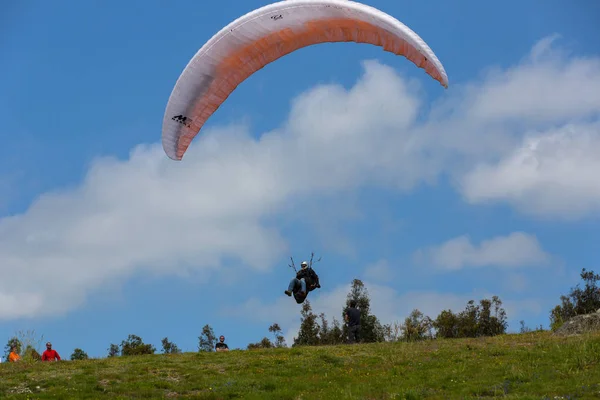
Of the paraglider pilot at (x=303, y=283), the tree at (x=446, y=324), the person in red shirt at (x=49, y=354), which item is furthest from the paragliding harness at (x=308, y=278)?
the tree at (x=446, y=324)

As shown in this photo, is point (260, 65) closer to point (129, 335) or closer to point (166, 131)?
point (166, 131)

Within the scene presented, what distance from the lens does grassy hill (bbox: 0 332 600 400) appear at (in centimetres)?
1909

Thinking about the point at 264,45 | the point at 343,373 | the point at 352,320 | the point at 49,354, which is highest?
the point at 264,45

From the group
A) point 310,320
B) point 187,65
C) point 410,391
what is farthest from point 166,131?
point 310,320

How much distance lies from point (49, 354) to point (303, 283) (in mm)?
10984

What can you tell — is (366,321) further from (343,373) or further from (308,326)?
(343,373)

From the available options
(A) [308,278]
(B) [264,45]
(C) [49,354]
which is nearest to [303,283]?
(A) [308,278]

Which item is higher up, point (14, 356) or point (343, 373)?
point (14, 356)

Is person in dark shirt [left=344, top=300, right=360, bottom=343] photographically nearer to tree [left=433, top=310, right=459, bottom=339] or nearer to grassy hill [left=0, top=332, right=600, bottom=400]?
grassy hill [left=0, top=332, right=600, bottom=400]

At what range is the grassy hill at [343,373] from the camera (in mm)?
19094

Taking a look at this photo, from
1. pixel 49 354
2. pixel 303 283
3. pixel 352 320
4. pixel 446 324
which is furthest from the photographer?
pixel 446 324

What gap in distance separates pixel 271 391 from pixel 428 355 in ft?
21.9

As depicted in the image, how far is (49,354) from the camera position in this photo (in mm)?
28500

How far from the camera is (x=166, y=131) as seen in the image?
21.9 meters
